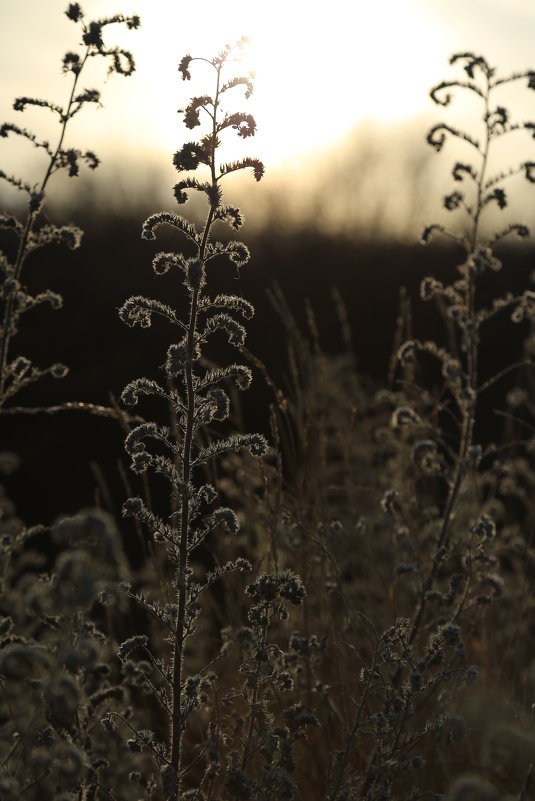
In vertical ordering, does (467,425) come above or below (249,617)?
above

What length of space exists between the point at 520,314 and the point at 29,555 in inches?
123

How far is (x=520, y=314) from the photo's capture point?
388 centimetres

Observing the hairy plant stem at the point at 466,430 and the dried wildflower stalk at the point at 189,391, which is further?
the hairy plant stem at the point at 466,430

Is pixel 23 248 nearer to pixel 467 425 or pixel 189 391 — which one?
pixel 189 391

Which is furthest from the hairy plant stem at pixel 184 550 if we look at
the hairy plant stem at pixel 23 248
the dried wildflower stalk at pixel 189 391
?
the hairy plant stem at pixel 23 248

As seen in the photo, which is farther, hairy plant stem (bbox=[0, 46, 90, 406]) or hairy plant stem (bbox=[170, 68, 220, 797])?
hairy plant stem (bbox=[0, 46, 90, 406])

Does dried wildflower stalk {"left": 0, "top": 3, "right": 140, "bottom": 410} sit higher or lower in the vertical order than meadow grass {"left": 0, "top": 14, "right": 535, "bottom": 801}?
higher

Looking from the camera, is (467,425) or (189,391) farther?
(467,425)

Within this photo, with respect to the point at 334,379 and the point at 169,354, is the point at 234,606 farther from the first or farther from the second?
the point at 334,379

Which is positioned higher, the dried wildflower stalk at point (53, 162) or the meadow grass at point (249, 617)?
the dried wildflower stalk at point (53, 162)

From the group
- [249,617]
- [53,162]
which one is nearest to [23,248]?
[53,162]

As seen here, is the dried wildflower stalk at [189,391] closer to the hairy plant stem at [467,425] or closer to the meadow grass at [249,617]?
the meadow grass at [249,617]

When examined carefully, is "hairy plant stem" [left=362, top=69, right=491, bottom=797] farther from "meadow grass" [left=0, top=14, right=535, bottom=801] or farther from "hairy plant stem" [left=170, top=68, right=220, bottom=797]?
"hairy plant stem" [left=170, top=68, right=220, bottom=797]

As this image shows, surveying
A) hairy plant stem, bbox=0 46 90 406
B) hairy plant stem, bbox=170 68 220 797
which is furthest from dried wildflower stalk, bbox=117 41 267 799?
hairy plant stem, bbox=0 46 90 406
